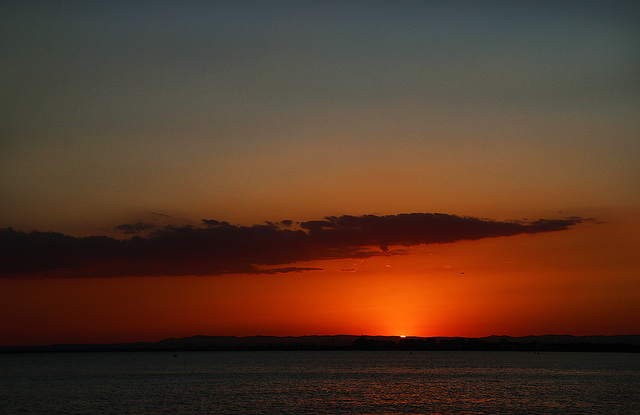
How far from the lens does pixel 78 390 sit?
393 ft

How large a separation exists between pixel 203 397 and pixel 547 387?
6651cm

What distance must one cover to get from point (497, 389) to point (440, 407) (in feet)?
120

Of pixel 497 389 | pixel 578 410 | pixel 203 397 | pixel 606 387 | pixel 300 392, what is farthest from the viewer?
pixel 606 387

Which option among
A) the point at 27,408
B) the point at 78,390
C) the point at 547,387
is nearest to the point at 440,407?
the point at 547,387

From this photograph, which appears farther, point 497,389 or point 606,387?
point 606,387

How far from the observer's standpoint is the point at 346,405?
87812 millimetres

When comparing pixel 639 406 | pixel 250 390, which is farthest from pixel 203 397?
pixel 639 406

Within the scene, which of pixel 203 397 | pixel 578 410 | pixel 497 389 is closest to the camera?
pixel 578 410

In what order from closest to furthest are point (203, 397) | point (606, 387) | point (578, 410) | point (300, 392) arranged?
point (578, 410), point (203, 397), point (300, 392), point (606, 387)

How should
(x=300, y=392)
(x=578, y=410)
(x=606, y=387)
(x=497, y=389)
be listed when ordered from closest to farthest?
(x=578, y=410) < (x=300, y=392) < (x=497, y=389) < (x=606, y=387)

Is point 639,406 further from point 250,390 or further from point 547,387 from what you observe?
point 250,390

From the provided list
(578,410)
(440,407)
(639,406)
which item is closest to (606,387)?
(639,406)

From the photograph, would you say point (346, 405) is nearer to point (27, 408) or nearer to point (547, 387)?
point (27, 408)

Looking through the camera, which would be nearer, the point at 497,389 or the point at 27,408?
the point at 27,408
